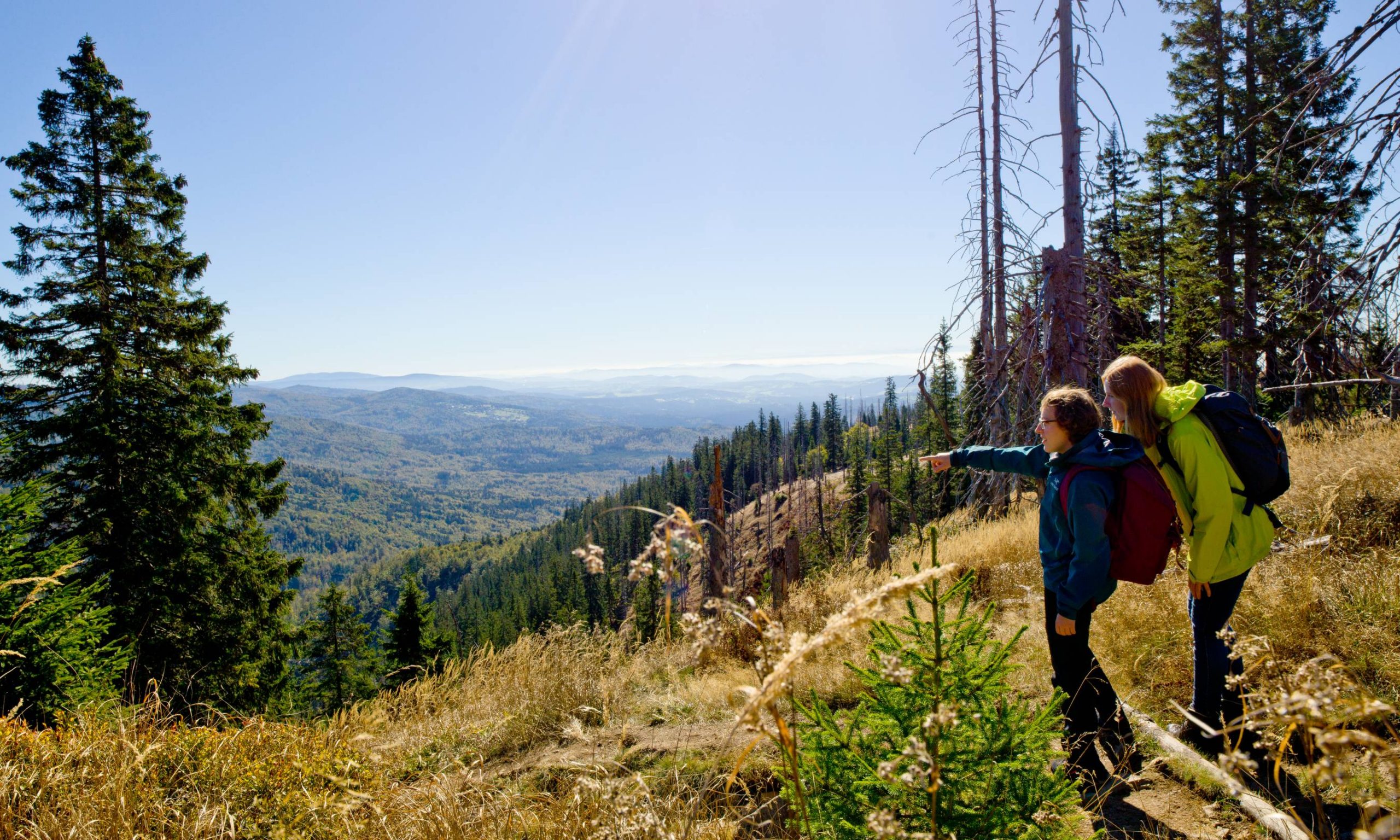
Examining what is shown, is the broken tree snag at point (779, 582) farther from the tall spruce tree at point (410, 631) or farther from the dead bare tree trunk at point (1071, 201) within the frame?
the tall spruce tree at point (410, 631)

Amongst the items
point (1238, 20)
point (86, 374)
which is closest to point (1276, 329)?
point (1238, 20)

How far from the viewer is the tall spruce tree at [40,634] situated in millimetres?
4707

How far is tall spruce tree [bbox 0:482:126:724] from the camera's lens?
185 inches

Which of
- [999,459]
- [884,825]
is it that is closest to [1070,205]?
[999,459]

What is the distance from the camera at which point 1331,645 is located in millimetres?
3605

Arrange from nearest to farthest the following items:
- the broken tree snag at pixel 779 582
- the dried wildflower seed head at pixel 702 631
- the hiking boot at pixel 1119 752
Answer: the dried wildflower seed head at pixel 702 631, the hiking boot at pixel 1119 752, the broken tree snag at pixel 779 582

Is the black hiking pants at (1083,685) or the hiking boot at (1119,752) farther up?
the black hiking pants at (1083,685)

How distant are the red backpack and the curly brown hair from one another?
186mm

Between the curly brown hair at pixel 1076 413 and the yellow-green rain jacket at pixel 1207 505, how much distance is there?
1.08 ft

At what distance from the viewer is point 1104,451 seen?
3.00 meters

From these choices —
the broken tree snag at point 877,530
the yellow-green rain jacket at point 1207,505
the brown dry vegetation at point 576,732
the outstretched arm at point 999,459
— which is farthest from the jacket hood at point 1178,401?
the broken tree snag at point 877,530

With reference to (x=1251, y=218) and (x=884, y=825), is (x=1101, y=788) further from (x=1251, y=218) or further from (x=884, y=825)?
(x=1251, y=218)

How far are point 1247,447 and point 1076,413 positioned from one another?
2.62 feet

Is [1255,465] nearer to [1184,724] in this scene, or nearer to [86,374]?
[1184,724]
